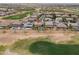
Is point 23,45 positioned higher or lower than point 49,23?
lower

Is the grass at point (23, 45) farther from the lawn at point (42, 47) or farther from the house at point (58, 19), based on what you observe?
the house at point (58, 19)

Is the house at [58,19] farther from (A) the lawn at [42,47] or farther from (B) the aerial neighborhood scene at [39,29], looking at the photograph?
(A) the lawn at [42,47]

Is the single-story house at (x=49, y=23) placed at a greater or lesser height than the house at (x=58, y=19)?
lesser

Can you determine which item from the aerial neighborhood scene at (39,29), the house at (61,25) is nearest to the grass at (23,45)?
the aerial neighborhood scene at (39,29)

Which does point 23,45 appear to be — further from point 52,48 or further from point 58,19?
point 58,19

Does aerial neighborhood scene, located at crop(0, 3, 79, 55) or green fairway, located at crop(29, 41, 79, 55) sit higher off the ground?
aerial neighborhood scene, located at crop(0, 3, 79, 55)

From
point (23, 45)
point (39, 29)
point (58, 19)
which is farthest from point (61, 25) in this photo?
point (23, 45)

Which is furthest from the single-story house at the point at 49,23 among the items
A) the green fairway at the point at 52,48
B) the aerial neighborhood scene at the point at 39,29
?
the green fairway at the point at 52,48

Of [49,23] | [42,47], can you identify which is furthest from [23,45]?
[49,23]

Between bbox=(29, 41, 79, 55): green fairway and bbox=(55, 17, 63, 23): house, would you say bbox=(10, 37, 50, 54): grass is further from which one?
bbox=(55, 17, 63, 23): house

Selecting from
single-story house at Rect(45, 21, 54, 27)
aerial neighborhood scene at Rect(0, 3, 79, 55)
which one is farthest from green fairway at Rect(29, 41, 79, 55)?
single-story house at Rect(45, 21, 54, 27)
